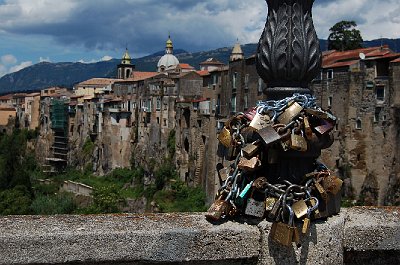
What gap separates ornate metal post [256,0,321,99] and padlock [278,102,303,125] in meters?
0.20

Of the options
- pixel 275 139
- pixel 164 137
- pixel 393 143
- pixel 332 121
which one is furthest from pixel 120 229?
pixel 164 137

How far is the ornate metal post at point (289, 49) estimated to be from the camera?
3.92m

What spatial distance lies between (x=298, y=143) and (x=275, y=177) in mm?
318

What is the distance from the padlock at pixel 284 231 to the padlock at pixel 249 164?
33 centimetres

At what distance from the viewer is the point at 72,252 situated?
11.5ft

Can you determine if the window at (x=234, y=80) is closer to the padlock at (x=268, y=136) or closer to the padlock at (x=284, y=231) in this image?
the padlock at (x=268, y=136)

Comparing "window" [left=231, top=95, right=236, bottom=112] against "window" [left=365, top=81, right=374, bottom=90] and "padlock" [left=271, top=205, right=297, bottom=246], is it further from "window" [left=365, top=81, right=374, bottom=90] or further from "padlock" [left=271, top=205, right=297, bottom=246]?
"padlock" [left=271, top=205, right=297, bottom=246]

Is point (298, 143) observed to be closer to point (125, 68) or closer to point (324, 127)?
point (324, 127)

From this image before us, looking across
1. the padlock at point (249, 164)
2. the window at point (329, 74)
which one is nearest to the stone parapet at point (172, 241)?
the padlock at point (249, 164)

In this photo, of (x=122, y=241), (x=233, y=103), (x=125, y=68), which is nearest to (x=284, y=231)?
(x=122, y=241)

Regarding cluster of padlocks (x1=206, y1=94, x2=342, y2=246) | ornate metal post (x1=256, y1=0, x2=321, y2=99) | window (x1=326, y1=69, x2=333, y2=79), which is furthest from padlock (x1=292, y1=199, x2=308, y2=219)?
window (x1=326, y1=69, x2=333, y2=79)

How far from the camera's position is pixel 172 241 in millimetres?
3615

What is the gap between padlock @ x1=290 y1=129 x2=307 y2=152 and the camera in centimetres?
360

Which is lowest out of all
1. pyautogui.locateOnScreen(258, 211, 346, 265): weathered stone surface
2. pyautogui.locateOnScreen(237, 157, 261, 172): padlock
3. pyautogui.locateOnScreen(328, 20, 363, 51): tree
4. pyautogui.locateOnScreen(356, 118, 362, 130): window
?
pyautogui.locateOnScreen(258, 211, 346, 265): weathered stone surface
